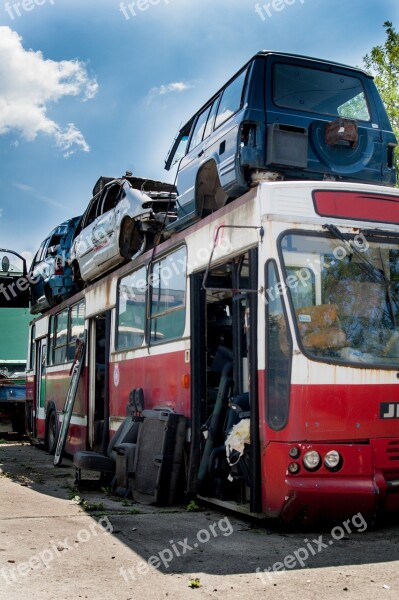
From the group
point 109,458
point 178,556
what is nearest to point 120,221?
point 109,458

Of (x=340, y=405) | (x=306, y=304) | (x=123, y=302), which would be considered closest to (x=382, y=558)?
(x=340, y=405)

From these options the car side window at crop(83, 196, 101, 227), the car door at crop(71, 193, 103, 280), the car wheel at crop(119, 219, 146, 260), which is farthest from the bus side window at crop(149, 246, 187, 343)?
the car side window at crop(83, 196, 101, 227)

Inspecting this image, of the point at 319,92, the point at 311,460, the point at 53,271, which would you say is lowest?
the point at 311,460

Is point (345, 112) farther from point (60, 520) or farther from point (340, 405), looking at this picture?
point (60, 520)

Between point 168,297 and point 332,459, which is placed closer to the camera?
point 332,459

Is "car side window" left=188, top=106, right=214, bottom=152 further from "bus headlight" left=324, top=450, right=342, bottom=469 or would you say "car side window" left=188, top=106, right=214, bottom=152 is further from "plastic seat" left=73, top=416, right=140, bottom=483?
"bus headlight" left=324, top=450, right=342, bottom=469

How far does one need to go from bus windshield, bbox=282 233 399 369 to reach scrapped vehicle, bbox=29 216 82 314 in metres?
9.66

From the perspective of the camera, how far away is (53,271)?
1639 centimetres

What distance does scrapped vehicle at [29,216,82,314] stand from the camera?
52.3ft

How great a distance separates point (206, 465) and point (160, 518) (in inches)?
28.6

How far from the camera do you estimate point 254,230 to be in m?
6.93

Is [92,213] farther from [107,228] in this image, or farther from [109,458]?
[109,458]

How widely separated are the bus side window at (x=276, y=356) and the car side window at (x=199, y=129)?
11.5ft

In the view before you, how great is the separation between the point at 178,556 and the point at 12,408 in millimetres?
15389
